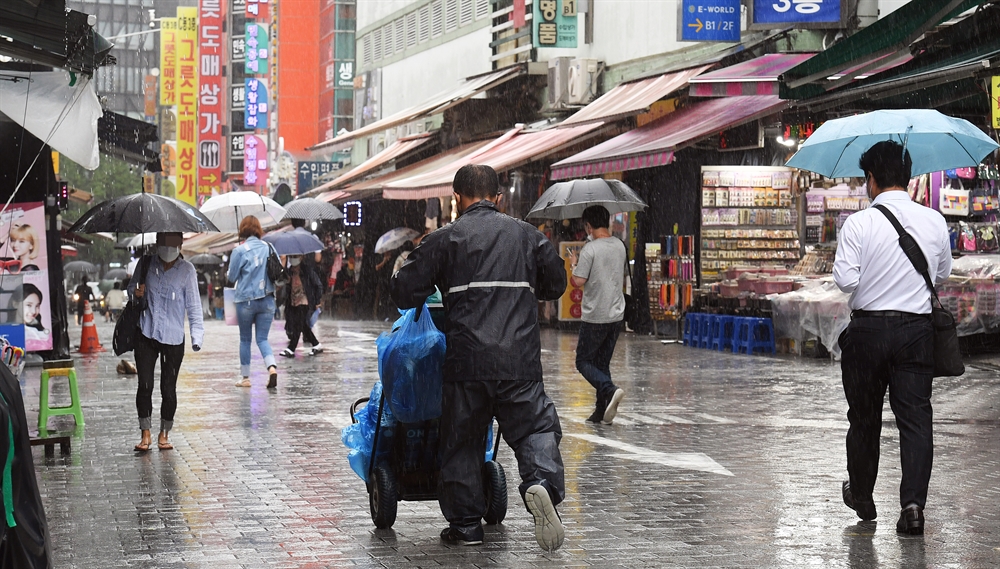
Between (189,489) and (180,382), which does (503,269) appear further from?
(180,382)

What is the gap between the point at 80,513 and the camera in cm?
755

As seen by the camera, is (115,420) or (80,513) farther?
(115,420)

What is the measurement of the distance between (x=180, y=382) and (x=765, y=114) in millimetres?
8246

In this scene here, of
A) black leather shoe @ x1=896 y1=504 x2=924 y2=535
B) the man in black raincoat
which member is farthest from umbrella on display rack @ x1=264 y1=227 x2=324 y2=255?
black leather shoe @ x1=896 y1=504 x2=924 y2=535

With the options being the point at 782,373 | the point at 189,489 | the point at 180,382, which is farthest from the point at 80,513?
the point at 782,373

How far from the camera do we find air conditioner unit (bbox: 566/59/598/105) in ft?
87.7

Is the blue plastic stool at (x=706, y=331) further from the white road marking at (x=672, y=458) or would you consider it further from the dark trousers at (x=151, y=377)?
the dark trousers at (x=151, y=377)

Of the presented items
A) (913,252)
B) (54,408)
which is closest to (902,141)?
(913,252)

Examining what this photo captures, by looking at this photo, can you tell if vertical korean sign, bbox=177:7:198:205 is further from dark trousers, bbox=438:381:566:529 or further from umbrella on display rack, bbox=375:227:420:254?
dark trousers, bbox=438:381:566:529

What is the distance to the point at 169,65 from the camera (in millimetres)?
59375

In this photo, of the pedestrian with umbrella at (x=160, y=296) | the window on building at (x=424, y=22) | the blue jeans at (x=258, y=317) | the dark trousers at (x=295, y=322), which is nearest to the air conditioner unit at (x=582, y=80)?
the dark trousers at (x=295, y=322)

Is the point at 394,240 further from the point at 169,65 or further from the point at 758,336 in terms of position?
the point at 169,65

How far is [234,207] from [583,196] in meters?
9.32

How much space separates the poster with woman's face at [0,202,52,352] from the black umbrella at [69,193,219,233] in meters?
7.95
